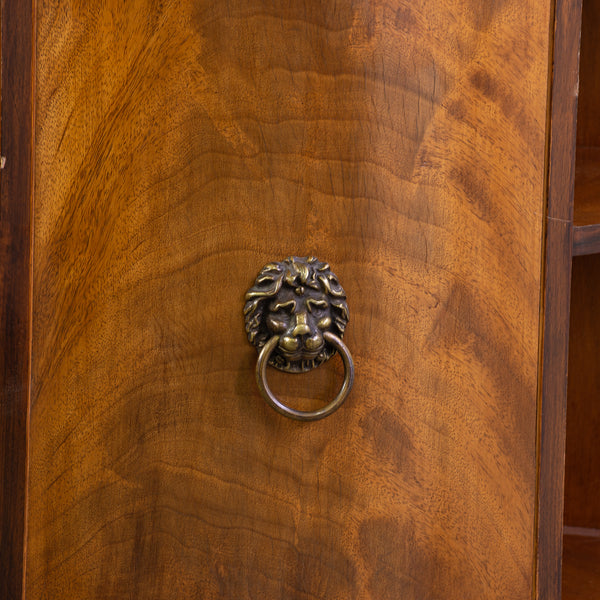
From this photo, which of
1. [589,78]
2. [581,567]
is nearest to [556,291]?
[581,567]

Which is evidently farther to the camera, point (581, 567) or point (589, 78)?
point (589, 78)

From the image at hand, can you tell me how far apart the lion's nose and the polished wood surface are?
315 millimetres

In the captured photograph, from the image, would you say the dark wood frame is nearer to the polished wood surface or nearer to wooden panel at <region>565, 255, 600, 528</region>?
the polished wood surface

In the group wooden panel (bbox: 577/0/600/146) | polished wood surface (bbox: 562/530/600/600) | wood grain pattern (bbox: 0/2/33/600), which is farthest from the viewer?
wooden panel (bbox: 577/0/600/146)

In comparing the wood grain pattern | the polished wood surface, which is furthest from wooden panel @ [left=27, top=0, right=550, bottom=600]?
the polished wood surface

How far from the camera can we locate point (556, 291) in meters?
0.39

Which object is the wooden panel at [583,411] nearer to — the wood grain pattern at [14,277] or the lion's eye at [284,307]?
the lion's eye at [284,307]

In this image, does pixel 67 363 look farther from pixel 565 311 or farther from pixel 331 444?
pixel 565 311

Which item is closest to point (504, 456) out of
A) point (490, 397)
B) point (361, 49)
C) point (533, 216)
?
point (490, 397)

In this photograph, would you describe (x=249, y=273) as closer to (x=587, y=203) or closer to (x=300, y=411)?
(x=300, y=411)

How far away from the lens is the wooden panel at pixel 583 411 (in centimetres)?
68

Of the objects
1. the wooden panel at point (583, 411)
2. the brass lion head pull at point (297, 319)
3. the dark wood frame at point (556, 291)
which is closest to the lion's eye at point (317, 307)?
the brass lion head pull at point (297, 319)

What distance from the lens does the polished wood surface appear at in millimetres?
497

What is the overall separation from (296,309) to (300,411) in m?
0.05
